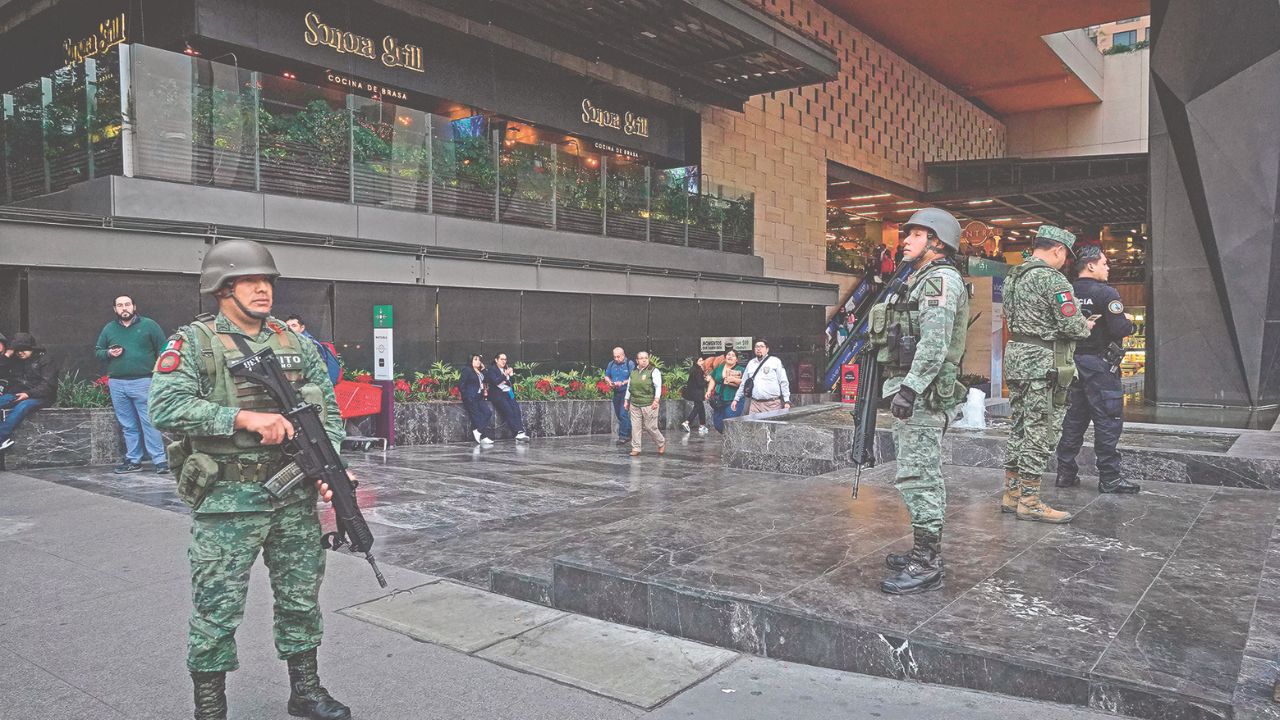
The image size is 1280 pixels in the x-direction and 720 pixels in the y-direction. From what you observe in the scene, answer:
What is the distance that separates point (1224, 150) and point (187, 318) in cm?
1529

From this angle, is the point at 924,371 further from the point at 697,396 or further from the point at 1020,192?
the point at 1020,192

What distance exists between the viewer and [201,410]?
320cm

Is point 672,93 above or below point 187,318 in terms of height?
above

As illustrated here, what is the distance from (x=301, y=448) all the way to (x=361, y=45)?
14793mm

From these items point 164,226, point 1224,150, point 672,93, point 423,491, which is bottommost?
point 423,491

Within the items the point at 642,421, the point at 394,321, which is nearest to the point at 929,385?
the point at 642,421

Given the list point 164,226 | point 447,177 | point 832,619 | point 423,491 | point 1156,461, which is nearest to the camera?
point 832,619

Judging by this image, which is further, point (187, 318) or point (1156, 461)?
point (187, 318)

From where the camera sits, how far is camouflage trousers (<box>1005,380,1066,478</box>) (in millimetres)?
5613

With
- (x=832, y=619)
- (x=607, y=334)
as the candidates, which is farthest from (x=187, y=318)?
(x=832, y=619)

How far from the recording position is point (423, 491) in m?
8.65

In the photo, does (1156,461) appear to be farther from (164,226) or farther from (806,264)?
(806,264)

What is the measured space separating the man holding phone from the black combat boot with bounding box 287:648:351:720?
6.90m

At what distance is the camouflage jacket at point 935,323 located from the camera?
433 cm
